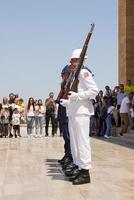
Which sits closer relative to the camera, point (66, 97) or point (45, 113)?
point (66, 97)

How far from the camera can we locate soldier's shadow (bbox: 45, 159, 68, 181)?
7.31 metres

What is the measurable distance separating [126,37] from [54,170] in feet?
49.8

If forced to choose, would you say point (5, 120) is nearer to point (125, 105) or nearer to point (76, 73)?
point (125, 105)

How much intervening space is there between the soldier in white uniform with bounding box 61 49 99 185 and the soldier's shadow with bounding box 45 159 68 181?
0.57 metres

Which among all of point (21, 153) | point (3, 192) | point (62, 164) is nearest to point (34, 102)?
point (21, 153)

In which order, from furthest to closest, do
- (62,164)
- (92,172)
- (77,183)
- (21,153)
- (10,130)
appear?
(10,130) < (21,153) < (62,164) < (92,172) < (77,183)

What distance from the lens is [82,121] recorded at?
657 cm

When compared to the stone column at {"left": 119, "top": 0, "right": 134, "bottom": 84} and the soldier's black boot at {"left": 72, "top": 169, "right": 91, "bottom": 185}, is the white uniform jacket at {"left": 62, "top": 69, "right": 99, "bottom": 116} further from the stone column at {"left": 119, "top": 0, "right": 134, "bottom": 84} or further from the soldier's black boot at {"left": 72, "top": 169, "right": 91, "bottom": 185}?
the stone column at {"left": 119, "top": 0, "right": 134, "bottom": 84}

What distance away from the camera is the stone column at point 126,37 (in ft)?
72.8

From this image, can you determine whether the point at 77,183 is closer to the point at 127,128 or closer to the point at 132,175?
the point at 132,175

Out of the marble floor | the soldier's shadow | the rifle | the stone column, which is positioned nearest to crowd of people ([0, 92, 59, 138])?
the stone column

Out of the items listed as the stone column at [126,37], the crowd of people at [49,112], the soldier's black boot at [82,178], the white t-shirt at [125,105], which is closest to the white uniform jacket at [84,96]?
the soldier's black boot at [82,178]

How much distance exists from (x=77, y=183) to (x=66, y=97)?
4.15ft

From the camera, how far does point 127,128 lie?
16.9 m
